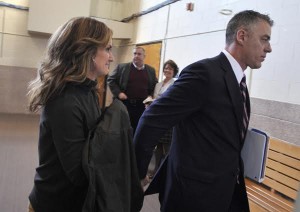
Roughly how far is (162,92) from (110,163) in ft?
10.3

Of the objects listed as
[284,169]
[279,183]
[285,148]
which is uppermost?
[285,148]

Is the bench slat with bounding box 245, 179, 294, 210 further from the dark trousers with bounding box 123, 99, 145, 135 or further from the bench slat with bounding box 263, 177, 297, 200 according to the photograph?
the dark trousers with bounding box 123, 99, 145, 135

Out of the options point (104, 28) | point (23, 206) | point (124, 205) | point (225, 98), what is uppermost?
point (104, 28)

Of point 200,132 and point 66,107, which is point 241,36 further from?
point 66,107

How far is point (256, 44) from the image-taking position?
1.52m

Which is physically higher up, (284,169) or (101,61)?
(101,61)

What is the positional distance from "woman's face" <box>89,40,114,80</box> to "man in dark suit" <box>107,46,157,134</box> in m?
3.19

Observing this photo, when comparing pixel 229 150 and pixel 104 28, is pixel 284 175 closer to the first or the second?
pixel 229 150

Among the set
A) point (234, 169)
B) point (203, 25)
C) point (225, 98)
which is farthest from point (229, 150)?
point (203, 25)

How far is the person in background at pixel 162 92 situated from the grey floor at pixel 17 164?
685mm

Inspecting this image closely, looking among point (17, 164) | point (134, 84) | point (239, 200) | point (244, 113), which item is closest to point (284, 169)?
point (239, 200)

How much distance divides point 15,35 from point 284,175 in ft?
23.6

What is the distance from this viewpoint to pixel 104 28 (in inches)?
48.3

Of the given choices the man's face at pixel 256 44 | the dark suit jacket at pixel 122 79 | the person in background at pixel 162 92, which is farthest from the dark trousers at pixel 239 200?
the dark suit jacket at pixel 122 79
